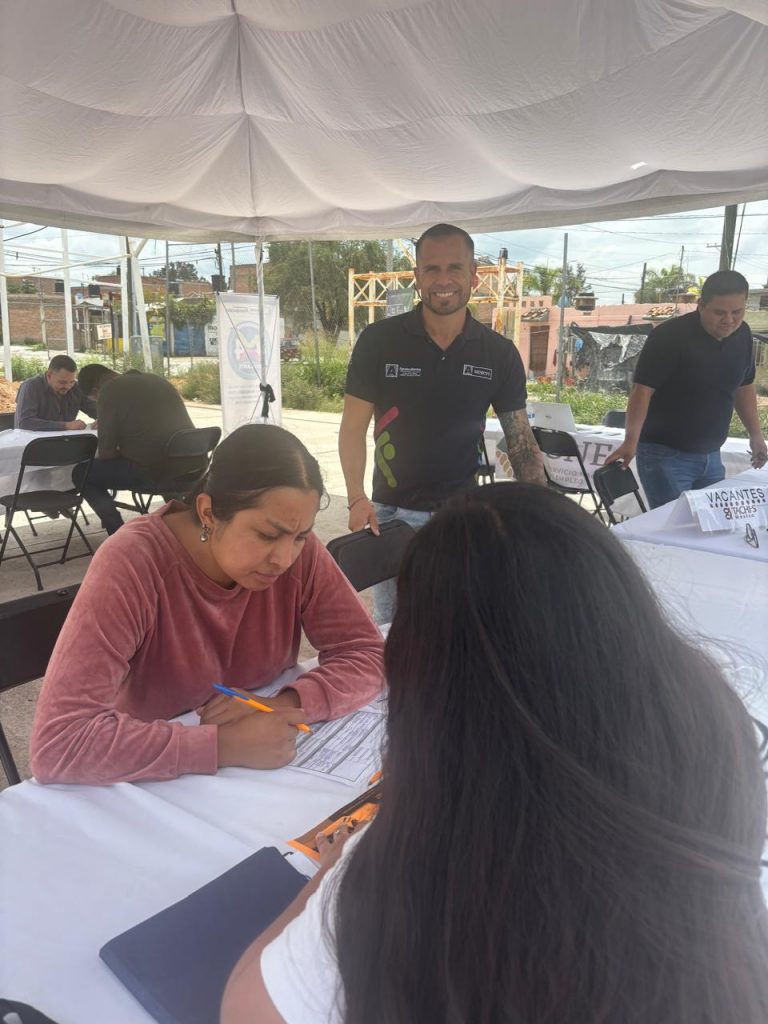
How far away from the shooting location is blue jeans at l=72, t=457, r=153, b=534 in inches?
180

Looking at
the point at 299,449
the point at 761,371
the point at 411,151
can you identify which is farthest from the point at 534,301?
the point at 299,449

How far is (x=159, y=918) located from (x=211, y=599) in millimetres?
627

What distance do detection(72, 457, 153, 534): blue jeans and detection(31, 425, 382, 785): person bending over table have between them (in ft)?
11.5

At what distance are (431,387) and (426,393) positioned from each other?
0.09ft

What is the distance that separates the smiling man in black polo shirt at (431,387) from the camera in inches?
97.1

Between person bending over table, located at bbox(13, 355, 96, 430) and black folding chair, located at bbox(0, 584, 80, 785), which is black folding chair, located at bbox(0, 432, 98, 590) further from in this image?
black folding chair, located at bbox(0, 584, 80, 785)

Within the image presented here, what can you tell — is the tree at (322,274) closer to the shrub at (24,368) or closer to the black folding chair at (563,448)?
the shrub at (24,368)

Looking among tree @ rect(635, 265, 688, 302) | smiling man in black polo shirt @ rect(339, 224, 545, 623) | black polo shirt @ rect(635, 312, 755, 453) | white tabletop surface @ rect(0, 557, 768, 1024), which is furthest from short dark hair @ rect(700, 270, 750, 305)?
tree @ rect(635, 265, 688, 302)

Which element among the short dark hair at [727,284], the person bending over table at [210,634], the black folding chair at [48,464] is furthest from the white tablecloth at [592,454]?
the person bending over table at [210,634]

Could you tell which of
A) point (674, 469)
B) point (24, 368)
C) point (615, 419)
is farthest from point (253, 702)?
point (24, 368)

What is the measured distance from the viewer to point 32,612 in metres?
1.40

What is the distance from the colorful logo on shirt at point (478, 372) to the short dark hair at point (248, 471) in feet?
4.40

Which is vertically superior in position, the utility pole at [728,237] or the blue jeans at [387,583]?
the utility pole at [728,237]

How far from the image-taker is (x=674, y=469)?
334 cm
